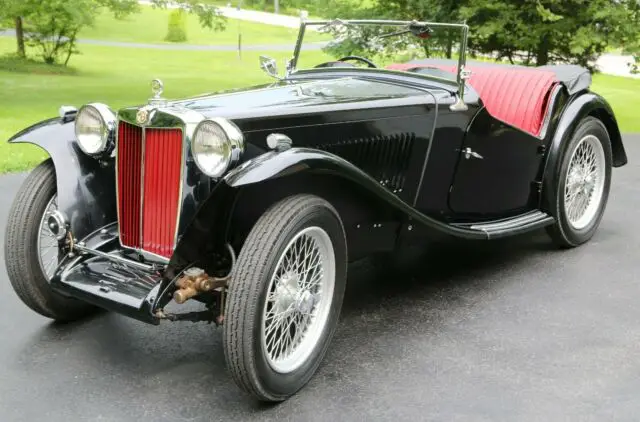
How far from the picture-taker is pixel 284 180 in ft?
10.5

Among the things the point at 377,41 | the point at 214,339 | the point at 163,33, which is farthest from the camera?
the point at 163,33

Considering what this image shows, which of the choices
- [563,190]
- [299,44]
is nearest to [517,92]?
[563,190]

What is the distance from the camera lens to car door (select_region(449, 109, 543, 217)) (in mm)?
4199

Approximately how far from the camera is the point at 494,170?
439 cm

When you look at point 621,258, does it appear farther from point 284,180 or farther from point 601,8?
point 601,8

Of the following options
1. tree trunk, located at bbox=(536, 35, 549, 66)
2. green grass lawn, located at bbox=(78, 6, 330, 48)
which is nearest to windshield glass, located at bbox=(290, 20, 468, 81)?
tree trunk, located at bbox=(536, 35, 549, 66)

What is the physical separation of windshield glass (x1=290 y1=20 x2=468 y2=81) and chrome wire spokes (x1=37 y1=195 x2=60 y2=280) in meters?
1.85

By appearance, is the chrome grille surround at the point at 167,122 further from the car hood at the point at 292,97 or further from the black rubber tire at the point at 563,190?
the black rubber tire at the point at 563,190

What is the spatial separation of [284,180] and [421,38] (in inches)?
70.2

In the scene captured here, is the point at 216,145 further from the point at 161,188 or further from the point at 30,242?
the point at 30,242

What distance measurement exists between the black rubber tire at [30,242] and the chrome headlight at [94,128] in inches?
9.9

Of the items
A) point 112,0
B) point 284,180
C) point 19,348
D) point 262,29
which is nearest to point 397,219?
point 284,180

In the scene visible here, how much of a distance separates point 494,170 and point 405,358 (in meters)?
1.53

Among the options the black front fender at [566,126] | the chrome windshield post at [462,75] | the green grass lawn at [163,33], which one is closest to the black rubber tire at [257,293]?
the chrome windshield post at [462,75]
